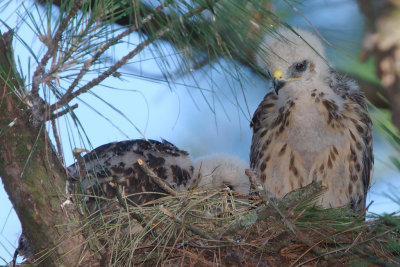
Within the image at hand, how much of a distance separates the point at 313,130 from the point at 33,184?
160cm

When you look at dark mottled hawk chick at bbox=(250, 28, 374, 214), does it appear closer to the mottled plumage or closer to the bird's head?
the bird's head

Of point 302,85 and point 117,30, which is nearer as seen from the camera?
point 117,30

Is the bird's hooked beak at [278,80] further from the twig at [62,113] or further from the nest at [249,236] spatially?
the twig at [62,113]

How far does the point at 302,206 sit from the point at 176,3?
108 cm

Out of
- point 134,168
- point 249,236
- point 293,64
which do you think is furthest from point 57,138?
point 293,64

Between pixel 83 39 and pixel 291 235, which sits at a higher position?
pixel 83 39

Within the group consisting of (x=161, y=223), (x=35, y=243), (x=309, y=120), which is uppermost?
(x=309, y=120)

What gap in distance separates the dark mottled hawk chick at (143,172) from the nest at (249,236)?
2.47 feet

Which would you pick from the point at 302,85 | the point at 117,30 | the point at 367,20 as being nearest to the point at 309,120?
the point at 302,85

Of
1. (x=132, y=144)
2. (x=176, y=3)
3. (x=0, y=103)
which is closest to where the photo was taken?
(x=176, y=3)

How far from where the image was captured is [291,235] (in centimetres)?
241

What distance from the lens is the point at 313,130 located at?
324cm

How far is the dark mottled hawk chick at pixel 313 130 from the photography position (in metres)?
3.24

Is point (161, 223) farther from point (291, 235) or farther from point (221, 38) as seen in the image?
point (221, 38)
